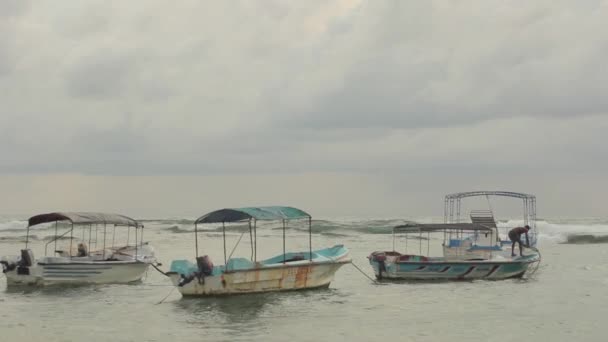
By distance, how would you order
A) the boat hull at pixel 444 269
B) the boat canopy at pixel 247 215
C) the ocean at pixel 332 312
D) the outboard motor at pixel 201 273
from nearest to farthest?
the ocean at pixel 332 312 < the outboard motor at pixel 201 273 < the boat canopy at pixel 247 215 < the boat hull at pixel 444 269

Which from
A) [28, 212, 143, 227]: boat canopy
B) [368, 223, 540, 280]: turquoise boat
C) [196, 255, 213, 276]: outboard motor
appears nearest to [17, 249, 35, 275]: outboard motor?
[28, 212, 143, 227]: boat canopy

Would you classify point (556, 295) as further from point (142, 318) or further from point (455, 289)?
point (142, 318)

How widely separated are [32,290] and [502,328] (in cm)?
1384

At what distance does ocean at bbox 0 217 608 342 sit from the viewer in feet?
51.8

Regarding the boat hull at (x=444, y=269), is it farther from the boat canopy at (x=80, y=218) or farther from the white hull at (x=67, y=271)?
the boat canopy at (x=80, y=218)

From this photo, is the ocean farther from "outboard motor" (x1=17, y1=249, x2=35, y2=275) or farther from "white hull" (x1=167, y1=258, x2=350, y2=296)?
"outboard motor" (x1=17, y1=249, x2=35, y2=275)

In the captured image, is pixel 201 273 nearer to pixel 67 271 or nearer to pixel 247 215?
pixel 247 215

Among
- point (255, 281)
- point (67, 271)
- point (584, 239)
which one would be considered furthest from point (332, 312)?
point (584, 239)

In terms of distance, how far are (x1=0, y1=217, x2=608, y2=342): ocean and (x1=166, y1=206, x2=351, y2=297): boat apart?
12.3 inches

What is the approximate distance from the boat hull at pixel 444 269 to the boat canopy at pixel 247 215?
3.86 metres

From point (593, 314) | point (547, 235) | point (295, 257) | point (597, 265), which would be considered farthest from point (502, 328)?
point (547, 235)

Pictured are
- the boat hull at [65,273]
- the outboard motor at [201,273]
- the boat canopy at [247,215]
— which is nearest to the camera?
the outboard motor at [201,273]

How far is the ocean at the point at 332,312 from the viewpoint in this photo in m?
15.8

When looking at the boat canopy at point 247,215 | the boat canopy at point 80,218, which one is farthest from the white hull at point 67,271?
the boat canopy at point 247,215
